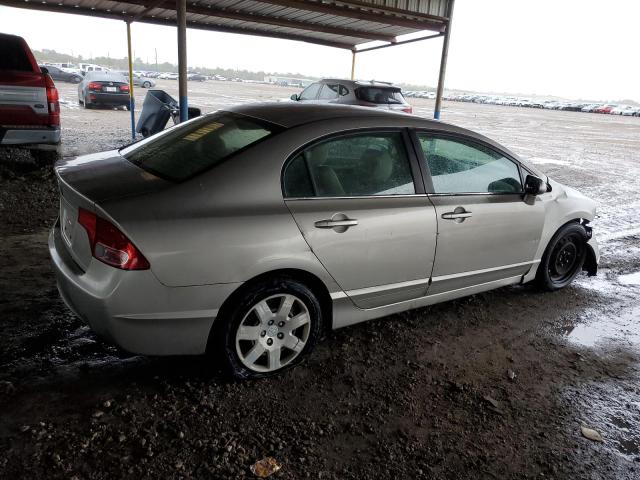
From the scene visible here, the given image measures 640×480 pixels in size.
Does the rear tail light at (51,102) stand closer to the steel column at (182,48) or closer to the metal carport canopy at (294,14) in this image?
the steel column at (182,48)

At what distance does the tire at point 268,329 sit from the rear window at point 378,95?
33.3ft

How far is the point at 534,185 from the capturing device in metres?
3.91

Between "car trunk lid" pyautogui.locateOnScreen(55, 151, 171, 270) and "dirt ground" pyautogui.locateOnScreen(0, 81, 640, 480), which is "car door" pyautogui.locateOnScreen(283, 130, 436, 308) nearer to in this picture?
"dirt ground" pyautogui.locateOnScreen(0, 81, 640, 480)

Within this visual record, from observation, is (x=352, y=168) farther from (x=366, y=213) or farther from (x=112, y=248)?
(x=112, y=248)

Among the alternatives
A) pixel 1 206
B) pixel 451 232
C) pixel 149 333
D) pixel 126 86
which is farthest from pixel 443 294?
pixel 126 86

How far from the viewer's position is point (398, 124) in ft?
11.1

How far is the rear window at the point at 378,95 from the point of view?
12.3 meters

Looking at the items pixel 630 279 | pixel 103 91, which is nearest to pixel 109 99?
pixel 103 91

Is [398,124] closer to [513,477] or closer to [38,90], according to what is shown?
[513,477]

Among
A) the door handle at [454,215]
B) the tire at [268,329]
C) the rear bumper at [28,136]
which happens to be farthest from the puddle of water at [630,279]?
the rear bumper at [28,136]

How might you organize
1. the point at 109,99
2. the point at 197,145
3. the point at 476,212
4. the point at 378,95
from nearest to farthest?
1. the point at 197,145
2. the point at 476,212
3. the point at 378,95
4. the point at 109,99

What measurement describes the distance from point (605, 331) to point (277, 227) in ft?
9.79

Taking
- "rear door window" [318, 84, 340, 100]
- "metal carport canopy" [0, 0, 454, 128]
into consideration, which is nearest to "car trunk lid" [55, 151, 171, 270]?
"metal carport canopy" [0, 0, 454, 128]

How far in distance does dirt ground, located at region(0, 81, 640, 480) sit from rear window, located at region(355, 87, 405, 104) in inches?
352
